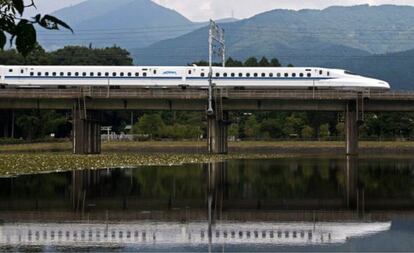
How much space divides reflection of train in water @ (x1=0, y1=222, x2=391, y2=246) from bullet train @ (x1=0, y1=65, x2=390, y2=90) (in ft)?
204

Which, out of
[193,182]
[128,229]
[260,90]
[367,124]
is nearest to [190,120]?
[367,124]

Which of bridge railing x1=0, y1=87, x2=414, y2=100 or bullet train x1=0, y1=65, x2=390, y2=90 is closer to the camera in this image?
bridge railing x1=0, y1=87, x2=414, y2=100

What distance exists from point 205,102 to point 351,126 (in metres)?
17.2

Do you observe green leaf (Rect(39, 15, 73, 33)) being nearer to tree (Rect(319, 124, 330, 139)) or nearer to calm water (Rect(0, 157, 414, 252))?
calm water (Rect(0, 157, 414, 252))

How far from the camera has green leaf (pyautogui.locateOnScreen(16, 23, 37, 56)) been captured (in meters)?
5.93

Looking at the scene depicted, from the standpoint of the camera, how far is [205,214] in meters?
25.2

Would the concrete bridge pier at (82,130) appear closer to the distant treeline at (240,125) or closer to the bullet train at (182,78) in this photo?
the bullet train at (182,78)

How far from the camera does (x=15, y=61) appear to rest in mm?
140250

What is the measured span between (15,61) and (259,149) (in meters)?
58.5

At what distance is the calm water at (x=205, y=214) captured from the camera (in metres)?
18.6

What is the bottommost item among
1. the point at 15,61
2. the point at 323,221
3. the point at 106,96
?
the point at 323,221

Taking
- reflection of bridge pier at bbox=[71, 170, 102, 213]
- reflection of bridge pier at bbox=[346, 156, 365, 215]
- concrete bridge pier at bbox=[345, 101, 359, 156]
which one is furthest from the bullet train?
reflection of bridge pier at bbox=[346, 156, 365, 215]

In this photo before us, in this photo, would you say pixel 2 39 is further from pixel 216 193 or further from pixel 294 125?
pixel 294 125

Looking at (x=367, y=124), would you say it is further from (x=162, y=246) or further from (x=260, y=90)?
(x=162, y=246)
